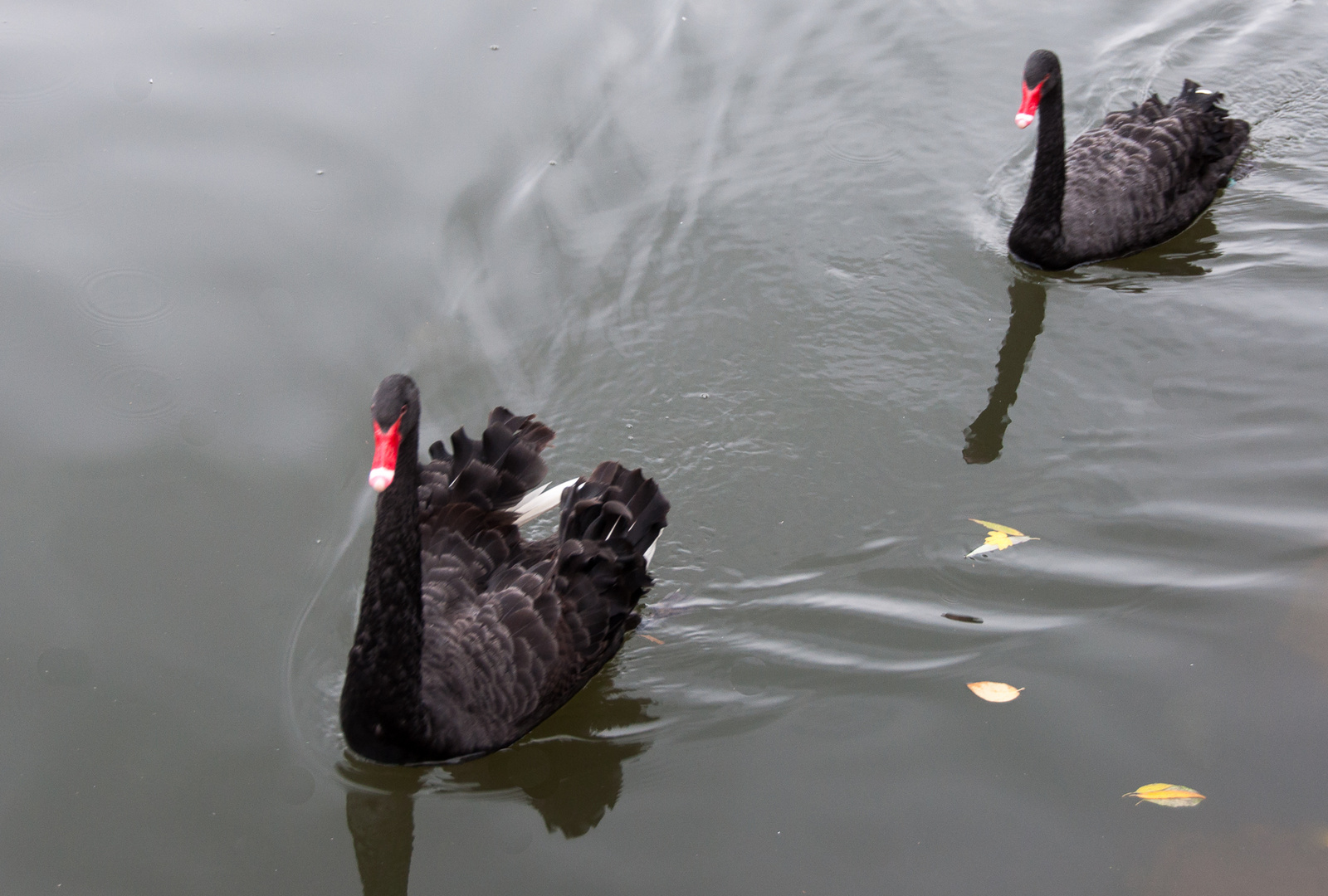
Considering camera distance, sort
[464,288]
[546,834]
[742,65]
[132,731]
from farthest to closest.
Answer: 1. [742,65]
2. [464,288]
3. [132,731]
4. [546,834]

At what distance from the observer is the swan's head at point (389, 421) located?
3.45 meters

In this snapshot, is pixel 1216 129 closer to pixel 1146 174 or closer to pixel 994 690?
pixel 1146 174

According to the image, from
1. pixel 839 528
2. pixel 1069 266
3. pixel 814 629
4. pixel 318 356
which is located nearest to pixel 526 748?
pixel 814 629

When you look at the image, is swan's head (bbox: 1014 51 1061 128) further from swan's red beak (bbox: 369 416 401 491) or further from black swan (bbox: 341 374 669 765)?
swan's red beak (bbox: 369 416 401 491)

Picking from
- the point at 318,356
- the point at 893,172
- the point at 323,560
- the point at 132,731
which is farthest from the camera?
the point at 893,172

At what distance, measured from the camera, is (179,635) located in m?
4.63

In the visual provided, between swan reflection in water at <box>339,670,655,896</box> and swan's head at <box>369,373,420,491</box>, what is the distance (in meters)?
1.19

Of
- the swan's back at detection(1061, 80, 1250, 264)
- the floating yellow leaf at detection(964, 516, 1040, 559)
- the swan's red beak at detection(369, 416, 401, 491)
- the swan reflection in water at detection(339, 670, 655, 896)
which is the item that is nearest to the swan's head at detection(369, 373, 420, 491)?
the swan's red beak at detection(369, 416, 401, 491)

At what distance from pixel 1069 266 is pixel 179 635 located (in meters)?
5.06

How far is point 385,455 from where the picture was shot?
3.47 metres

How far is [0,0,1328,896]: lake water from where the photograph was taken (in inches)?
159

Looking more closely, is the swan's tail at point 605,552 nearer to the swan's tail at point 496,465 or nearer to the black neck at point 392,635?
the swan's tail at point 496,465

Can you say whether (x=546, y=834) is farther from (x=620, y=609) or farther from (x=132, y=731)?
(x=132, y=731)

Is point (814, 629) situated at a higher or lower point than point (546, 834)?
higher
